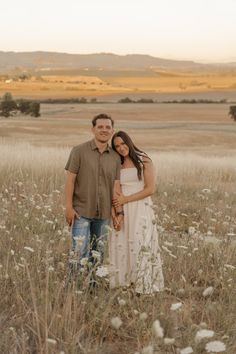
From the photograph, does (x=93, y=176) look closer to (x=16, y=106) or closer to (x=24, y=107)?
(x=24, y=107)

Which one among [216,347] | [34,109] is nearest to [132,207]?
[216,347]

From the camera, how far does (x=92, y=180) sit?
16.7 feet

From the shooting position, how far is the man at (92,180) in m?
5.06

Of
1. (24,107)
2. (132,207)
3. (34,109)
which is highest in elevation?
(132,207)

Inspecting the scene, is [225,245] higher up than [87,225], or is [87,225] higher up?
[87,225]

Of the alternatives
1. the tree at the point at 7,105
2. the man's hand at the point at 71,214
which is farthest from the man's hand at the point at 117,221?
the tree at the point at 7,105

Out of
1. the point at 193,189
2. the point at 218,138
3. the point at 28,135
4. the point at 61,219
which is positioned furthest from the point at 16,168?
the point at 218,138

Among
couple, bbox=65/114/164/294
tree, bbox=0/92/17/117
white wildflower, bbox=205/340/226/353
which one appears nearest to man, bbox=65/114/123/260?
couple, bbox=65/114/164/294

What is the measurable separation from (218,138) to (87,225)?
41391mm

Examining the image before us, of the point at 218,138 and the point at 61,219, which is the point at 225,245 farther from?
the point at 218,138

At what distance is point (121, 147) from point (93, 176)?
38 cm

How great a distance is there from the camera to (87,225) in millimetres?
4973

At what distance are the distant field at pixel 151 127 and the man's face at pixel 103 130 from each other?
1078 inches

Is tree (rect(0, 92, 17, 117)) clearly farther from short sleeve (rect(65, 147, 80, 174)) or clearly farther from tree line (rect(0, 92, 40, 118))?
short sleeve (rect(65, 147, 80, 174))
